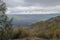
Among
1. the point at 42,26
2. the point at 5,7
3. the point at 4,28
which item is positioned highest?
the point at 5,7

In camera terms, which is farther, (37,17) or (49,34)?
(37,17)

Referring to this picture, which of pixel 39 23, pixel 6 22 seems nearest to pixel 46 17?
pixel 39 23

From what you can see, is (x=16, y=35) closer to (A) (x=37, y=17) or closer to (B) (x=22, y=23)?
(B) (x=22, y=23)

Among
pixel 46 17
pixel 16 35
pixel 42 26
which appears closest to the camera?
pixel 16 35

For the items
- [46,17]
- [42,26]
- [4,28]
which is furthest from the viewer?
[46,17]

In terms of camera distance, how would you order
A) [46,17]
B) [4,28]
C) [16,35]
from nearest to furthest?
1. [4,28]
2. [16,35]
3. [46,17]

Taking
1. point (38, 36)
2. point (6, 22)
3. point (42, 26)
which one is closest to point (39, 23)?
point (42, 26)

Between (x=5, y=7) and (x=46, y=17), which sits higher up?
(x=5, y=7)

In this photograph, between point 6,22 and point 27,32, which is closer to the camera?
point 6,22

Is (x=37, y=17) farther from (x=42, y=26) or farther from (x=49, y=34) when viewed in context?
(x=49, y=34)
